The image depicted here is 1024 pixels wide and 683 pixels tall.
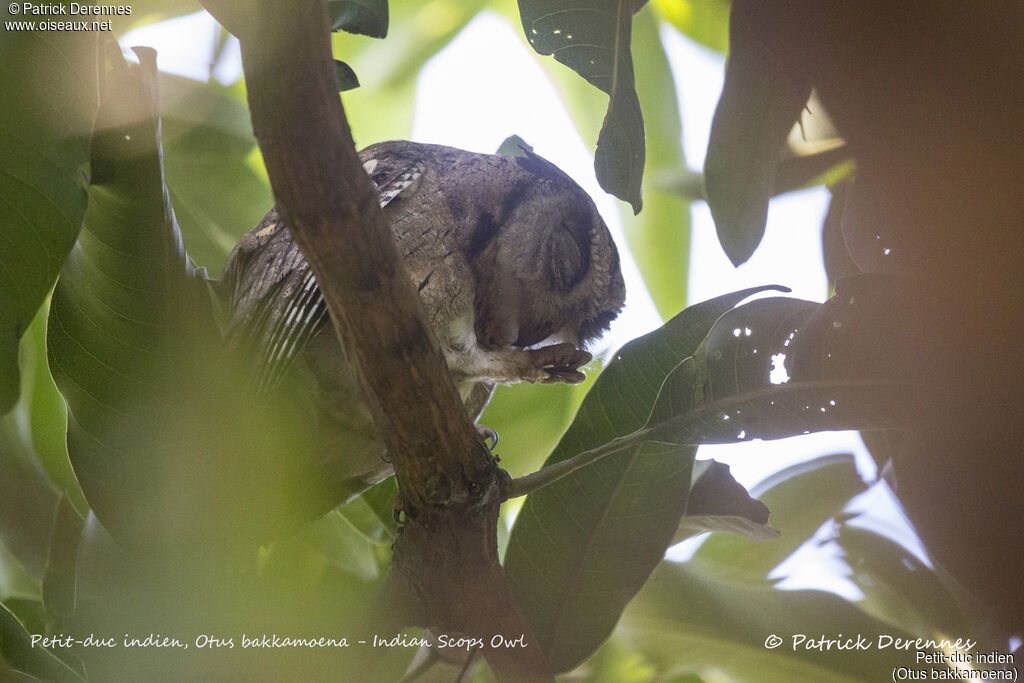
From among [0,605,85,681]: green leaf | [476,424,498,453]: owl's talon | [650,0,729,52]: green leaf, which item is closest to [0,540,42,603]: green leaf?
[0,605,85,681]: green leaf

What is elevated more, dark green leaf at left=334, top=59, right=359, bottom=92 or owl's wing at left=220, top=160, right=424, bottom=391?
dark green leaf at left=334, top=59, right=359, bottom=92

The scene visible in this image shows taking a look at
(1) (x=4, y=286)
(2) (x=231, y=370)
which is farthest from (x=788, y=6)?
(1) (x=4, y=286)

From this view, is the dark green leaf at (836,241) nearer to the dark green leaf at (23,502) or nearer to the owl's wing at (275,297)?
the owl's wing at (275,297)

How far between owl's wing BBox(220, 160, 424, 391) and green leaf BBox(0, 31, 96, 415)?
0.21 metres

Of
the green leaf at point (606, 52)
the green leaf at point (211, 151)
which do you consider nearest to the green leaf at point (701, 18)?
the green leaf at point (606, 52)

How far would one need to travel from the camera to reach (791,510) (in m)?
1.04

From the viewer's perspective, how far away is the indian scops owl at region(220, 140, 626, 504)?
96cm

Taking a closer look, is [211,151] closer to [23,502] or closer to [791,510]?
[23,502]

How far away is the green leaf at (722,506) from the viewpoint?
0.93 metres

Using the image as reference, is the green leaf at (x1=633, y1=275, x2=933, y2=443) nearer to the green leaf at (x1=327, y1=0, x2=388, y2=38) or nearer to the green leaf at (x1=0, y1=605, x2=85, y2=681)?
the green leaf at (x1=327, y1=0, x2=388, y2=38)

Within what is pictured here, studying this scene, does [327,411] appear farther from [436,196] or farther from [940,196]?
[940,196]

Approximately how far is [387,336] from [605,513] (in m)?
0.41

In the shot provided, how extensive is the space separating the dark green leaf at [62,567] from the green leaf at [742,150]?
2.88ft

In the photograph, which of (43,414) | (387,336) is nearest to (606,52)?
(387,336)
